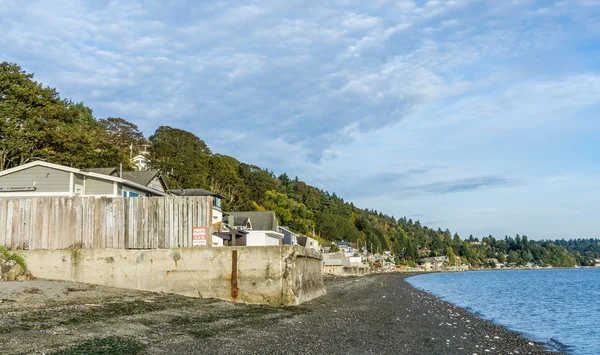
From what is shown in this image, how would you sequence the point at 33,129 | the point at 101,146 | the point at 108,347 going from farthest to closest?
the point at 101,146, the point at 33,129, the point at 108,347

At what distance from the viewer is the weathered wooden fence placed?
2156cm

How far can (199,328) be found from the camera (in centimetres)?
1402

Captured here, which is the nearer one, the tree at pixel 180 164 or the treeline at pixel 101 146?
the treeline at pixel 101 146

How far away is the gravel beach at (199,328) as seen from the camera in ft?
36.9

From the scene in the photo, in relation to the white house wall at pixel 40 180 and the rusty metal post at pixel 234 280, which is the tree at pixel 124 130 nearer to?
the white house wall at pixel 40 180

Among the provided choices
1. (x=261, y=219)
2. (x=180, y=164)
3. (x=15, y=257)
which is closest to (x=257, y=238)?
(x=261, y=219)

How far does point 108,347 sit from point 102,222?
12360 millimetres

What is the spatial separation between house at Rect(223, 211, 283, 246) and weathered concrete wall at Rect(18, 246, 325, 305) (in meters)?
32.3

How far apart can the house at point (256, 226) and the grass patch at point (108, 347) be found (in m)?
42.4

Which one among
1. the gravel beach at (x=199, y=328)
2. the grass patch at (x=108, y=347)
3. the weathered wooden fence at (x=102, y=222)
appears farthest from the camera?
the weathered wooden fence at (x=102, y=222)

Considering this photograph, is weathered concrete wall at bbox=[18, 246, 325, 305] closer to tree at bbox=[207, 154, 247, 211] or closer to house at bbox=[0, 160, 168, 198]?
house at bbox=[0, 160, 168, 198]

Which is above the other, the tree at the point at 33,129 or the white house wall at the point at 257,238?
the tree at the point at 33,129

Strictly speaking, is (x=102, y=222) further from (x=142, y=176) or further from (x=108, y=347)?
(x=142, y=176)

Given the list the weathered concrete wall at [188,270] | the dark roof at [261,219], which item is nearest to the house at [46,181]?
the weathered concrete wall at [188,270]
